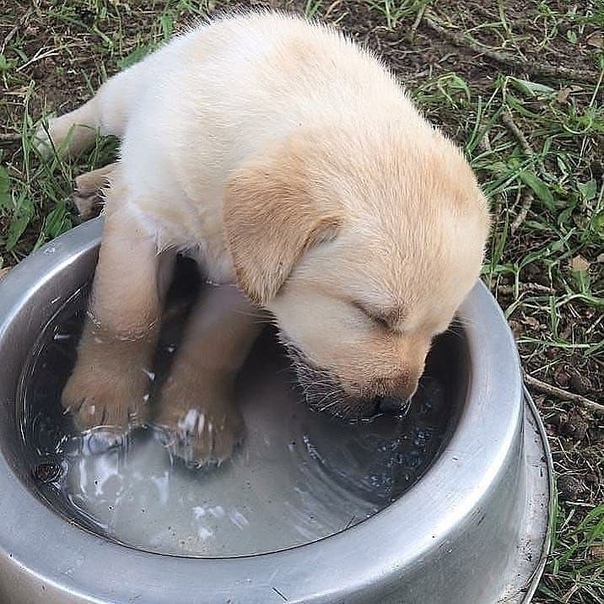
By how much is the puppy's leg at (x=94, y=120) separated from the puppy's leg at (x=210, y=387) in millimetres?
819

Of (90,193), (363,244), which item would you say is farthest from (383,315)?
(90,193)

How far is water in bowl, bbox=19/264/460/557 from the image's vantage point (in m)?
2.47

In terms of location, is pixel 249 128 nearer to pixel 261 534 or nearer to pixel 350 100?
pixel 350 100

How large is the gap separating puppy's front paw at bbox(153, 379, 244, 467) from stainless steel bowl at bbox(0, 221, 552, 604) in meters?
0.35

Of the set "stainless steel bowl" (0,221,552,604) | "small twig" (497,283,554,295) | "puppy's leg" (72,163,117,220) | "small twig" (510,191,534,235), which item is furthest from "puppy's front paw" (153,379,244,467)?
"small twig" (510,191,534,235)

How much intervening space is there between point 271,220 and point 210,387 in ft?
2.57

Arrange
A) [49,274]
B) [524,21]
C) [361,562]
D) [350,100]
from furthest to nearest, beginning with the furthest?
[524,21]
[49,274]
[350,100]
[361,562]

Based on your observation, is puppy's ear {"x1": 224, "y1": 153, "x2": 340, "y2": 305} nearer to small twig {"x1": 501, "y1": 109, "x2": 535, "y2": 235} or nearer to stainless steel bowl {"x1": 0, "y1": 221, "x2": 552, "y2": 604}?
stainless steel bowl {"x1": 0, "y1": 221, "x2": 552, "y2": 604}

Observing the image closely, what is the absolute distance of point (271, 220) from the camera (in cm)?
204

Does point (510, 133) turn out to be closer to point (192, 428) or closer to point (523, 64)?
point (523, 64)

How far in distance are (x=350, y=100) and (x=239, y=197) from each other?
1.40ft

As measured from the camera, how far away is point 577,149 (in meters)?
3.73

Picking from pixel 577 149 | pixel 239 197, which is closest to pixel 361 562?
pixel 239 197

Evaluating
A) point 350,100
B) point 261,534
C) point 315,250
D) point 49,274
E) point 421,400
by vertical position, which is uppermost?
point 350,100
